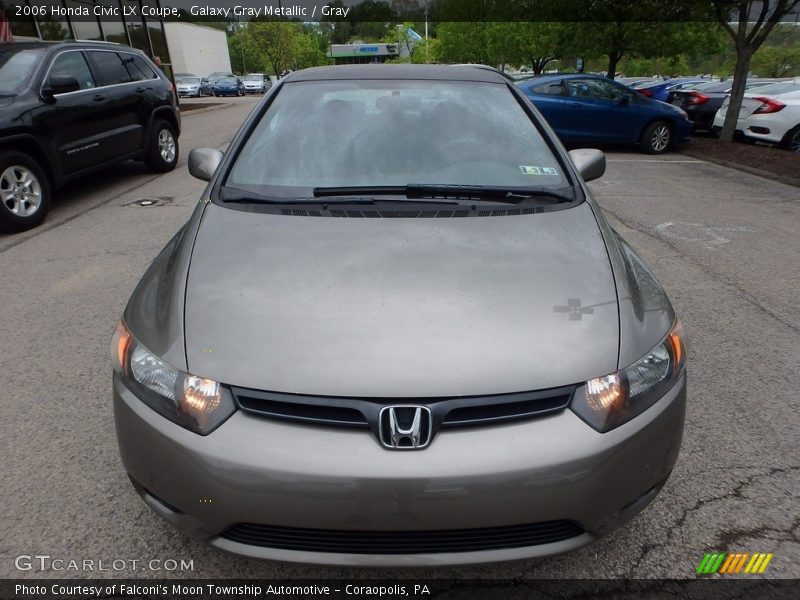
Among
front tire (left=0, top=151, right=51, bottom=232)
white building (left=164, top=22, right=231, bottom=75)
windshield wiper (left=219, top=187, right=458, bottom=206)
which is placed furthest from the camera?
white building (left=164, top=22, right=231, bottom=75)

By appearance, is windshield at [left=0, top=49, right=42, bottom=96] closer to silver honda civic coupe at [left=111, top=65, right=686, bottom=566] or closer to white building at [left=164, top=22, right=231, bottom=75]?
silver honda civic coupe at [left=111, top=65, right=686, bottom=566]

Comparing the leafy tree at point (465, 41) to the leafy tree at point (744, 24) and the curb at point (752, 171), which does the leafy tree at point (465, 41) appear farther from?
the curb at point (752, 171)

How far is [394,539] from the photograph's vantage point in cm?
152

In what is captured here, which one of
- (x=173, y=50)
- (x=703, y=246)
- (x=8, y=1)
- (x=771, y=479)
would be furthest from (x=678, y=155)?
(x=173, y=50)

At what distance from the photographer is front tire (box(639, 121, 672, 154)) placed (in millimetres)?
11406

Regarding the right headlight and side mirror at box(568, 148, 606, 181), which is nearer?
the right headlight

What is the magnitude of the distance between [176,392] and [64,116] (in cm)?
604

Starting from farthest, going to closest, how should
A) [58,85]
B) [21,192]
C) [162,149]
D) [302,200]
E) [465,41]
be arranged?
[465,41], [162,149], [58,85], [21,192], [302,200]

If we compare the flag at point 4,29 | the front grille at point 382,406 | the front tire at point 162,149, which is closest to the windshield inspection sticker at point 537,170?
the front grille at point 382,406

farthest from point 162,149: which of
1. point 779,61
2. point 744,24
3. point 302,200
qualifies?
point 779,61

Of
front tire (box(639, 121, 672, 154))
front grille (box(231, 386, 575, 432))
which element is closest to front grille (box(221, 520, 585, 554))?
front grille (box(231, 386, 575, 432))

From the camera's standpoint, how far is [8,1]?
13750 mm

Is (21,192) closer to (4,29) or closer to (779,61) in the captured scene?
(4,29)

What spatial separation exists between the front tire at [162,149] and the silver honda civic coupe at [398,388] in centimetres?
700
